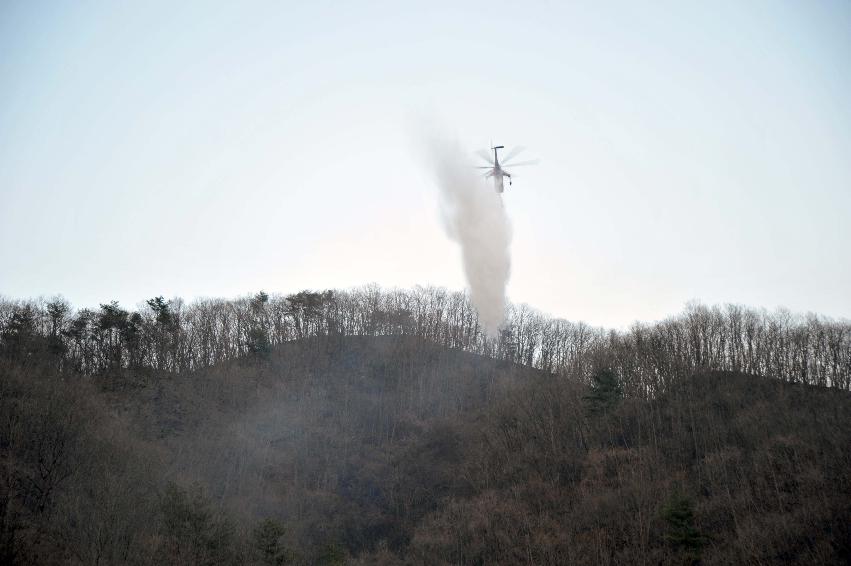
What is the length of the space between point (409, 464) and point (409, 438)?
5296mm

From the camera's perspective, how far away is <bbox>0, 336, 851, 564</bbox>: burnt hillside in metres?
30.8

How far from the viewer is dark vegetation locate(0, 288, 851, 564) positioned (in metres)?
31.7

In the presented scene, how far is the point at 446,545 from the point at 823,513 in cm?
2373

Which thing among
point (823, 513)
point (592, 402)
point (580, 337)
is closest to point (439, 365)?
point (580, 337)

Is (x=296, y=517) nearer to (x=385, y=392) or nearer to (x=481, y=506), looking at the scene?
(x=481, y=506)

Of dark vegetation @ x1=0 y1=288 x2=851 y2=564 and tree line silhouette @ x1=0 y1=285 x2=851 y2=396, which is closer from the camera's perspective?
dark vegetation @ x1=0 y1=288 x2=851 y2=564

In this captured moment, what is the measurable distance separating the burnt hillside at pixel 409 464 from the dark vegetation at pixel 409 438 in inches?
8.6

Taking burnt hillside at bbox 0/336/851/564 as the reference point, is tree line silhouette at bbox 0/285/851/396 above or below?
above

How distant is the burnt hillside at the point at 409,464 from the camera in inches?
1211

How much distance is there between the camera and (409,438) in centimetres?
6244

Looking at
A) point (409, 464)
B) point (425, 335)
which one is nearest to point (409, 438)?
point (409, 464)

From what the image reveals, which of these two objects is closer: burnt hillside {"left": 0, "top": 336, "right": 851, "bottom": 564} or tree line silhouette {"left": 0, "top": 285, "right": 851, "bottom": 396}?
burnt hillside {"left": 0, "top": 336, "right": 851, "bottom": 564}

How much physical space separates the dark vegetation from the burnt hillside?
22 cm

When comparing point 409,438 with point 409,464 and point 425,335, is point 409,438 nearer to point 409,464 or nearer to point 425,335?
point 409,464
